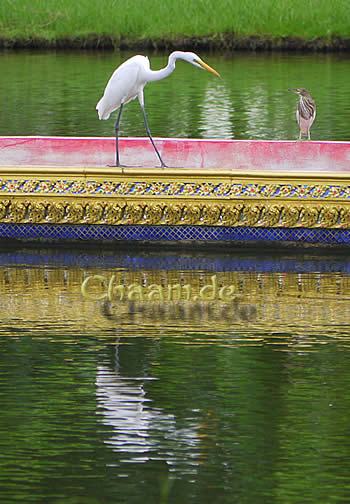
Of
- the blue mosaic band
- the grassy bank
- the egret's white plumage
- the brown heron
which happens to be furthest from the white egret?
the grassy bank

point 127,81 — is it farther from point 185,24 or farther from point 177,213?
point 185,24

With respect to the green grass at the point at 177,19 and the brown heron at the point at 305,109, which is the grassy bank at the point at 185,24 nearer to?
the green grass at the point at 177,19

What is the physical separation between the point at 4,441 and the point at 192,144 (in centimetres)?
623

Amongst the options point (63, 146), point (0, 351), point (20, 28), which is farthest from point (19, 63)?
point (0, 351)

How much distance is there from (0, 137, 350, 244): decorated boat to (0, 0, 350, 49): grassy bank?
16300 millimetres

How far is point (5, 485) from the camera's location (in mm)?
7461

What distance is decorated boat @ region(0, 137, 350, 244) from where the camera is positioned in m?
12.5

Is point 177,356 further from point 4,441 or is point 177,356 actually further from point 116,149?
point 116,149

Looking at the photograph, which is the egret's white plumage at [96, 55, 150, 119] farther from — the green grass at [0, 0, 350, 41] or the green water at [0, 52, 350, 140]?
the green grass at [0, 0, 350, 41]

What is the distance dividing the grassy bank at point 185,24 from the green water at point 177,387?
16.9 m

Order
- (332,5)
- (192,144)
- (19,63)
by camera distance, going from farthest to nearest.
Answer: (332,5), (19,63), (192,144)

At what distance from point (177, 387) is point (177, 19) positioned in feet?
68.3

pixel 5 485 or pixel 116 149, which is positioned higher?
pixel 116 149

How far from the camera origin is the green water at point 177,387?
754 centimetres
